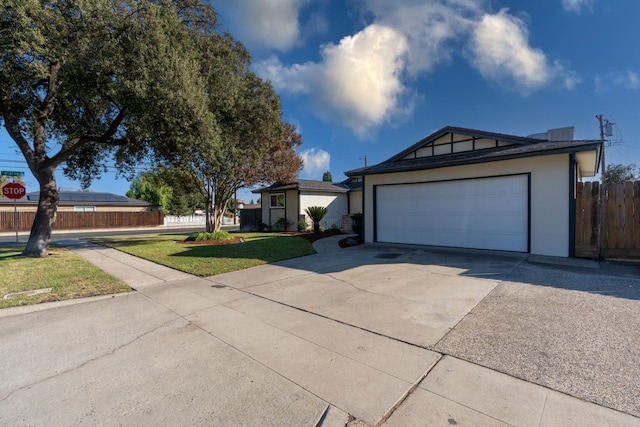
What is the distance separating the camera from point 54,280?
6.50 m

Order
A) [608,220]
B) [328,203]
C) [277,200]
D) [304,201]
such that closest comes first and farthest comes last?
[608,220] < [304,201] < [328,203] < [277,200]

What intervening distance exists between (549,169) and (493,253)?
277cm

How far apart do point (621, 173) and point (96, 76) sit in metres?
40.6

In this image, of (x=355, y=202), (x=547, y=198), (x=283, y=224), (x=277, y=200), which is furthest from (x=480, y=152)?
(x=277, y=200)

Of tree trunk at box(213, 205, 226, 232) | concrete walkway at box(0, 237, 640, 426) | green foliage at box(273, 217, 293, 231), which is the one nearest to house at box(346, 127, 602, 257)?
concrete walkway at box(0, 237, 640, 426)

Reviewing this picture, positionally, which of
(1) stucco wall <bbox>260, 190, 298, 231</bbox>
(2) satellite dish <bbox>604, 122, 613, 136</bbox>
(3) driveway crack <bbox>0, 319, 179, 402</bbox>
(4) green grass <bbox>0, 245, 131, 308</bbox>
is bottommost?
(3) driveway crack <bbox>0, 319, 179, 402</bbox>

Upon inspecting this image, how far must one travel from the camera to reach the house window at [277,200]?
821 inches

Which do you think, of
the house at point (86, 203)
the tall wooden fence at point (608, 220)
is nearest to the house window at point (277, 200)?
the tall wooden fence at point (608, 220)

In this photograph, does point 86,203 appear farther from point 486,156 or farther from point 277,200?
point 486,156

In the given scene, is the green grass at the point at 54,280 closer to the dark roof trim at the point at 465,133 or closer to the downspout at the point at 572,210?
the dark roof trim at the point at 465,133

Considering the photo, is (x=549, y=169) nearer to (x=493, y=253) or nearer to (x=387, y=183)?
(x=493, y=253)

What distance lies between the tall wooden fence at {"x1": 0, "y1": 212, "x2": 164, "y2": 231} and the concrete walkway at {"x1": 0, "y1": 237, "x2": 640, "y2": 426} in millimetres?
27448

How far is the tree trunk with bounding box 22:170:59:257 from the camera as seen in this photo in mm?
9789

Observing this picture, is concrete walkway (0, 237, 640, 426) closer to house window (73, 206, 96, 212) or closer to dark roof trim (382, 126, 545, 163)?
dark roof trim (382, 126, 545, 163)
